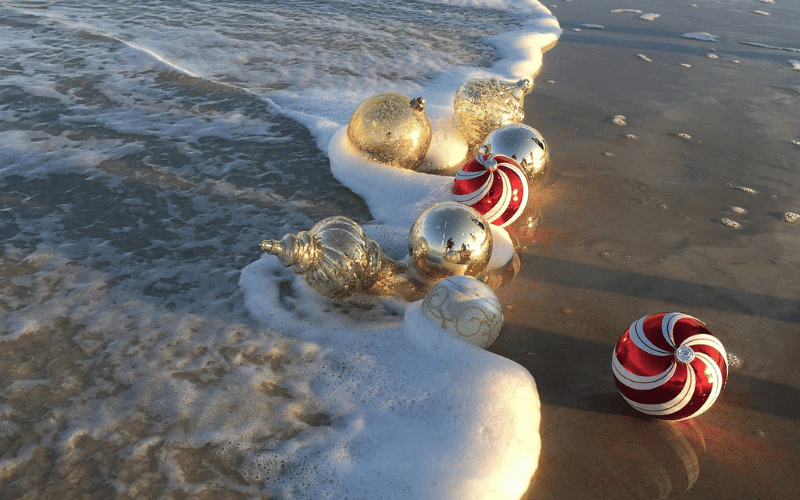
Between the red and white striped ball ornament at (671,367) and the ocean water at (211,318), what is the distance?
56 centimetres

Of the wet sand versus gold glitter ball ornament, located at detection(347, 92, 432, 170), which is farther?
gold glitter ball ornament, located at detection(347, 92, 432, 170)

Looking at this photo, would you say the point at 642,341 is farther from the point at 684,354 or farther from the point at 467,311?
the point at 467,311

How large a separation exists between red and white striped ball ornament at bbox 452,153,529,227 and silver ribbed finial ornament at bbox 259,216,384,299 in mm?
1034

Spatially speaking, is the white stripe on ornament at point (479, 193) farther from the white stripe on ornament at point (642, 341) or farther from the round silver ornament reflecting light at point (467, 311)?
the white stripe on ornament at point (642, 341)

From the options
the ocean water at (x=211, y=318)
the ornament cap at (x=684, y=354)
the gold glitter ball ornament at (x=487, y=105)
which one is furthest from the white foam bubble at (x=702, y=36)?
the ornament cap at (x=684, y=354)

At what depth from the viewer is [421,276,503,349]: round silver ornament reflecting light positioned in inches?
138

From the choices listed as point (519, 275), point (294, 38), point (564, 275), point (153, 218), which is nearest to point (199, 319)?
point (153, 218)

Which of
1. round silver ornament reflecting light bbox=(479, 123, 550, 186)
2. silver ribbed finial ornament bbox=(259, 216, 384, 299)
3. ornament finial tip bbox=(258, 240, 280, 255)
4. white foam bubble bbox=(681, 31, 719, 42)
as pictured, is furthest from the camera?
white foam bubble bbox=(681, 31, 719, 42)

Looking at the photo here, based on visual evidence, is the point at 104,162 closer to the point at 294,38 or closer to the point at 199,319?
the point at 199,319

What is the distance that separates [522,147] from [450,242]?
1582 millimetres

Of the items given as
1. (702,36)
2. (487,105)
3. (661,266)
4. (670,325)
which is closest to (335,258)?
(670,325)

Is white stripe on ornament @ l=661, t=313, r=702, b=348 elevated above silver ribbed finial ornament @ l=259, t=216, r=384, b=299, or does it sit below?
above

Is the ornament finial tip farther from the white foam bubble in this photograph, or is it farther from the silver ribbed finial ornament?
the white foam bubble

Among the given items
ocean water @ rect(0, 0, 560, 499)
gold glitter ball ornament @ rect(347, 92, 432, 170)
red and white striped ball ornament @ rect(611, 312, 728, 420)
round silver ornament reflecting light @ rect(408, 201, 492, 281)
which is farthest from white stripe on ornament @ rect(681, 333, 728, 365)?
gold glitter ball ornament @ rect(347, 92, 432, 170)
